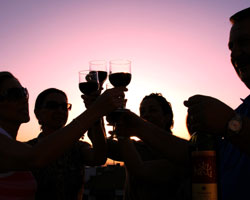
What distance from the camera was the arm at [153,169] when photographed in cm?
278

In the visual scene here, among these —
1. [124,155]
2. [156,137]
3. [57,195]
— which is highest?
[156,137]

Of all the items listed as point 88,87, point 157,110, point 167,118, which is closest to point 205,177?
point 88,87

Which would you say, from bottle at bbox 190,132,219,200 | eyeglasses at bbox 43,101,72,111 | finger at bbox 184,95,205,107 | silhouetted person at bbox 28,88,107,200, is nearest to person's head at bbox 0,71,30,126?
silhouetted person at bbox 28,88,107,200

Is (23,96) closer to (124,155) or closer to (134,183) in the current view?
(124,155)

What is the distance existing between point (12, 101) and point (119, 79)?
1.29 m

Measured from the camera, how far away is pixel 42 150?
2.03 metres

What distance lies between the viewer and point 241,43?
2104mm

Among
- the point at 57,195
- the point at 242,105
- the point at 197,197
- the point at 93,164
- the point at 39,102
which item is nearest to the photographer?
the point at 197,197

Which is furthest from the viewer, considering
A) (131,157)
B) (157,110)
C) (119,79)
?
(157,110)

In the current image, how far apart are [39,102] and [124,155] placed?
6.89ft

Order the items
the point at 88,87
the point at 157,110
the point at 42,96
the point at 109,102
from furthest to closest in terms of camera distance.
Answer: the point at 42,96, the point at 157,110, the point at 88,87, the point at 109,102

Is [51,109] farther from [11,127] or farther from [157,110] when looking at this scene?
[157,110]

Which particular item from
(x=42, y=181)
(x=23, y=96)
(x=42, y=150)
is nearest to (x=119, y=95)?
(x=42, y=150)

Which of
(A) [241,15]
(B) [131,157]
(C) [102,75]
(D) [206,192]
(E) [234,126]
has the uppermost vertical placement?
(A) [241,15]
